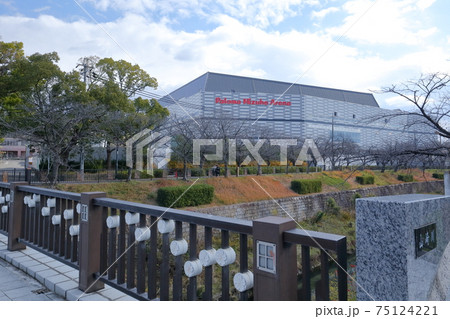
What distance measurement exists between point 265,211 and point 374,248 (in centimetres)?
1143

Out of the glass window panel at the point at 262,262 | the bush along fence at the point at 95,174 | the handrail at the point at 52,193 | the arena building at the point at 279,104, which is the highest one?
the arena building at the point at 279,104

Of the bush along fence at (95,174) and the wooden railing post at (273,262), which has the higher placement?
the wooden railing post at (273,262)

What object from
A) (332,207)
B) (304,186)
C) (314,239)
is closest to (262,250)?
(314,239)

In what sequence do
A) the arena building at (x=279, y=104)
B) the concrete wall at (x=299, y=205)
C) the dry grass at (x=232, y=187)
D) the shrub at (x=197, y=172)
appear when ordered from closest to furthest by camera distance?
the dry grass at (x=232, y=187)
the concrete wall at (x=299, y=205)
the shrub at (x=197, y=172)
the arena building at (x=279, y=104)

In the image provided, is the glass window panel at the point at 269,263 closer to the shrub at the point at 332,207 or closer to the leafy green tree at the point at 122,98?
the leafy green tree at the point at 122,98

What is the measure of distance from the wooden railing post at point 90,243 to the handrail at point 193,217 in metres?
0.11

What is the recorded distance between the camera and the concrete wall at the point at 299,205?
10742mm

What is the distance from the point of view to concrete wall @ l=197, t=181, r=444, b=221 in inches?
423

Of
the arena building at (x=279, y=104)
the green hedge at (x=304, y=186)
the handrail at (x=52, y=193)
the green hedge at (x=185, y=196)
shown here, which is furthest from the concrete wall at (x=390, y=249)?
the arena building at (x=279, y=104)


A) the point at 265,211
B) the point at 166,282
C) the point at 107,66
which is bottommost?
the point at 265,211

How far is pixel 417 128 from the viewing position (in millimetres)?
5160

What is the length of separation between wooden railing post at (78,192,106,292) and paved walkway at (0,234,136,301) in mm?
64
